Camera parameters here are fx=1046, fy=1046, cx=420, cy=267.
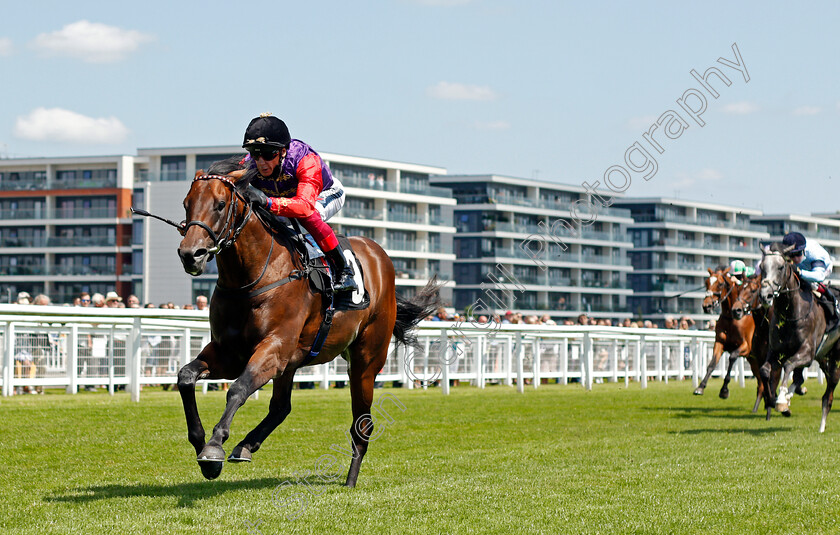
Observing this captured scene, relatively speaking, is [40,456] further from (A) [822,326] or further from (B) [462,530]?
(A) [822,326]

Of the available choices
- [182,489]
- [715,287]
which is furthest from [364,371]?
[715,287]

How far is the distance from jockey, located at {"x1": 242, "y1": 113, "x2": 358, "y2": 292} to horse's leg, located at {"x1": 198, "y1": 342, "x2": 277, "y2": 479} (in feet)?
2.58

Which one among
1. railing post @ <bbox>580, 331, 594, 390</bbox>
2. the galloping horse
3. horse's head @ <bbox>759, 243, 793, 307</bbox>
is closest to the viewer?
horse's head @ <bbox>759, 243, 793, 307</bbox>

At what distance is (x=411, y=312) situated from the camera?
7656 mm

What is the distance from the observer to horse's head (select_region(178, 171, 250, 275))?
16.4 feet

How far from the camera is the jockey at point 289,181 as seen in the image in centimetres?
571

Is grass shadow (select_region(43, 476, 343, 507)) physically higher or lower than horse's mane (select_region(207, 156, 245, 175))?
lower

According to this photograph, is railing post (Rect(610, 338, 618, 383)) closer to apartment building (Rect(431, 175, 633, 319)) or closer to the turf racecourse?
the turf racecourse

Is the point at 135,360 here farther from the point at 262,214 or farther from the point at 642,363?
the point at 642,363

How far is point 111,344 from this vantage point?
13062 millimetres

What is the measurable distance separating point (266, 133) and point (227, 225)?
0.70m

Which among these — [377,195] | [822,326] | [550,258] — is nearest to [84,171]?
[377,195]

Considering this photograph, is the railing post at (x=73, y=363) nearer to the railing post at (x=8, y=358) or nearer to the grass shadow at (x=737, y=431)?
the railing post at (x=8, y=358)

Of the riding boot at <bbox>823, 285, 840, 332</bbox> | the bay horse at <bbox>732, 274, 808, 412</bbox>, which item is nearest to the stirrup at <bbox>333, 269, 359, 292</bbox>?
the bay horse at <bbox>732, 274, 808, 412</bbox>
